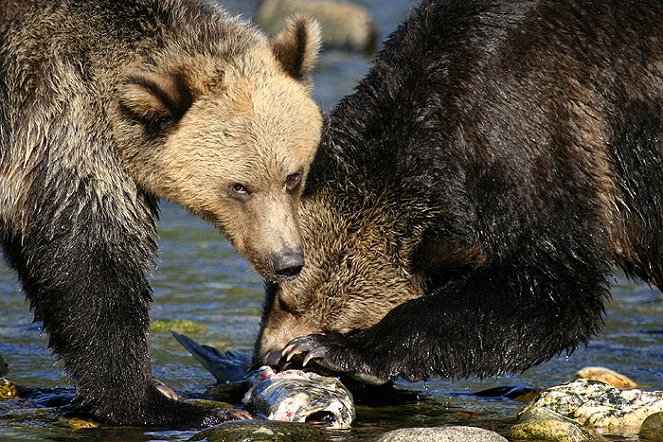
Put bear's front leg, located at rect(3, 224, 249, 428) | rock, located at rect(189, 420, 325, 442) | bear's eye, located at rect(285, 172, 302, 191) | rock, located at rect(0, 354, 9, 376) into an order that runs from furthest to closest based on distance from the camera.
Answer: rock, located at rect(0, 354, 9, 376) → bear's eye, located at rect(285, 172, 302, 191) → bear's front leg, located at rect(3, 224, 249, 428) → rock, located at rect(189, 420, 325, 442)

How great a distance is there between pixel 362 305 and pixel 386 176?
3.00ft

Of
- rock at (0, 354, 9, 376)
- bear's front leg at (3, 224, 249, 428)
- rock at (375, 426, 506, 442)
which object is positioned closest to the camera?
rock at (375, 426, 506, 442)

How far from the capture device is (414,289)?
9.38 m

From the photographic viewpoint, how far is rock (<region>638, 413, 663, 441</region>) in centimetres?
827

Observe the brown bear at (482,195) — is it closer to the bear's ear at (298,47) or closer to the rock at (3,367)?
the bear's ear at (298,47)

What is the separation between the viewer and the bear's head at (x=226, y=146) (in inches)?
332

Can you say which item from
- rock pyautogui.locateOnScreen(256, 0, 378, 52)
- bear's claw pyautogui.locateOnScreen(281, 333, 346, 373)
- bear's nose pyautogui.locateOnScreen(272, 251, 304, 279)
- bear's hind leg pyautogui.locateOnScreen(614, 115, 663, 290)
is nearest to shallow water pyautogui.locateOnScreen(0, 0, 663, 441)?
bear's claw pyautogui.locateOnScreen(281, 333, 346, 373)

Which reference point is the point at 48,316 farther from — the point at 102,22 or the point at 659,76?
the point at 659,76

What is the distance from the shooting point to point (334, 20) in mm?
26078

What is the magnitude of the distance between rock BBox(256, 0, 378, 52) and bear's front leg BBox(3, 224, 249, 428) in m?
17.0

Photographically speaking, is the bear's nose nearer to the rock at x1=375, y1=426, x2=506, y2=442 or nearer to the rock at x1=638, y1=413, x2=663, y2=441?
the rock at x1=375, y1=426, x2=506, y2=442

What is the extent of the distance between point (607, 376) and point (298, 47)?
328 centimetres

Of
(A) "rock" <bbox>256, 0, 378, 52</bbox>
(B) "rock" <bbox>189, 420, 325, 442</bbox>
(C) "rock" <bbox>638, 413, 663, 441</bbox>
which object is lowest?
(C) "rock" <bbox>638, 413, 663, 441</bbox>

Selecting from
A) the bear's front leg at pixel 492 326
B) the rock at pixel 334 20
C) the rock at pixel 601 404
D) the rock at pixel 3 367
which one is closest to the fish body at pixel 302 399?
the bear's front leg at pixel 492 326
